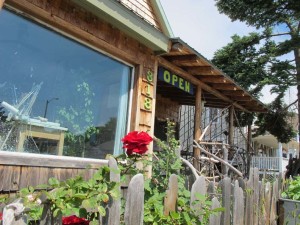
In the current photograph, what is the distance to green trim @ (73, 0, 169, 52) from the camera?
12.3 ft

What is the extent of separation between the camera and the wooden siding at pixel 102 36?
333cm

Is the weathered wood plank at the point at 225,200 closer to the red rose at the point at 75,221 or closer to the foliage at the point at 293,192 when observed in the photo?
the red rose at the point at 75,221

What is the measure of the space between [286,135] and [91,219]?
54.9ft

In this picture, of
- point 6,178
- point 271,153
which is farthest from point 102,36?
point 271,153

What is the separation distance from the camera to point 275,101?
16266 millimetres

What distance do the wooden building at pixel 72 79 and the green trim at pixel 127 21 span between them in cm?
1

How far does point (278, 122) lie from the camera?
1656cm

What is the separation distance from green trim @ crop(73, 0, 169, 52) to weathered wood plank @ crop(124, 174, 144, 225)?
258cm

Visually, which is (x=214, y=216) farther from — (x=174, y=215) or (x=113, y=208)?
(x=113, y=208)

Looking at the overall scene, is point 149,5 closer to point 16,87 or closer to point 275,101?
point 16,87

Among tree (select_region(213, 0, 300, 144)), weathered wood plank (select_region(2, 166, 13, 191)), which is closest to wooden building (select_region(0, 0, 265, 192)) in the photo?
weathered wood plank (select_region(2, 166, 13, 191))

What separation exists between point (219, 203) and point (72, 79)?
93.1 inches

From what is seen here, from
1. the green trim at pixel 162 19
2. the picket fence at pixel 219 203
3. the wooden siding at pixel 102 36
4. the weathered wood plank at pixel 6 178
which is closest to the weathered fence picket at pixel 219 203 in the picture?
the picket fence at pixel 219 203

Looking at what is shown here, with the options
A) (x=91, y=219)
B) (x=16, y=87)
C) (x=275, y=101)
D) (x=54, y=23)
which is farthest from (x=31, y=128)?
(x=275, y=101)
